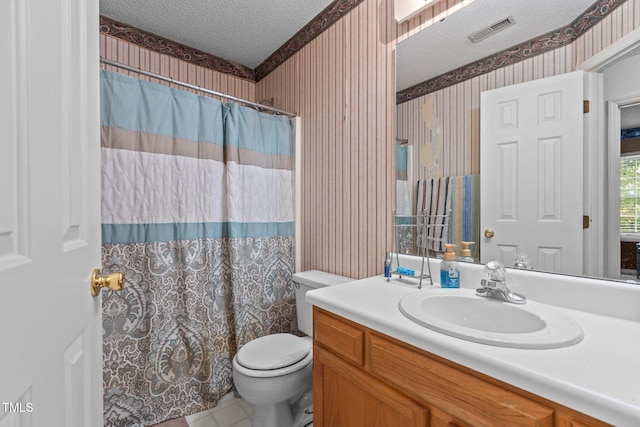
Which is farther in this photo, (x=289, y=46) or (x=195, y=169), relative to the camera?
(x=289, y=46)

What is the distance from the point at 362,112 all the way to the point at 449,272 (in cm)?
98

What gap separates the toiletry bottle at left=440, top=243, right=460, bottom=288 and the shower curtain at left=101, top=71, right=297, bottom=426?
1.12 meters

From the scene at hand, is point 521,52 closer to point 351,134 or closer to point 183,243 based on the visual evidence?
point 351,134

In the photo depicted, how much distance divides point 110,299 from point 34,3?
1.36 meters

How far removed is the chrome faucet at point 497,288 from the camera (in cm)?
99

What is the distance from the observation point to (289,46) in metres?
2.16

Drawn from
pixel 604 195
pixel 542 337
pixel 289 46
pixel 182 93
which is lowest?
pixel 542 337

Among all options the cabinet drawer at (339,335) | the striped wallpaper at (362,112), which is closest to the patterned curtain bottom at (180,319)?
the striped wallpaper at (362,112)

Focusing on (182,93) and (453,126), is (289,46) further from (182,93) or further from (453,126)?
(453,126)

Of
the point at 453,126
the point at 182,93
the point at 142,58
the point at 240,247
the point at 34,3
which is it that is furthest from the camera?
the point at 142,58

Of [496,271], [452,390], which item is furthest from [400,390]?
[496,271]

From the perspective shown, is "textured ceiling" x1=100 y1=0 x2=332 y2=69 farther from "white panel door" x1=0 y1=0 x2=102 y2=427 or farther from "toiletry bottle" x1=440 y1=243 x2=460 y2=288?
"toiletry bottle" x1=440 y1=243 x2=460 y2=288

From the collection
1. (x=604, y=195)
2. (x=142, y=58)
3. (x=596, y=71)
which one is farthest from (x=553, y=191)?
(x=142, y=58)

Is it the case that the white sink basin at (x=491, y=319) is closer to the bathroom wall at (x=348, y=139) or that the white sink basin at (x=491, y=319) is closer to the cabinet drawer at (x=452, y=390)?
the cabinet drawer at (x=452, y=390)
